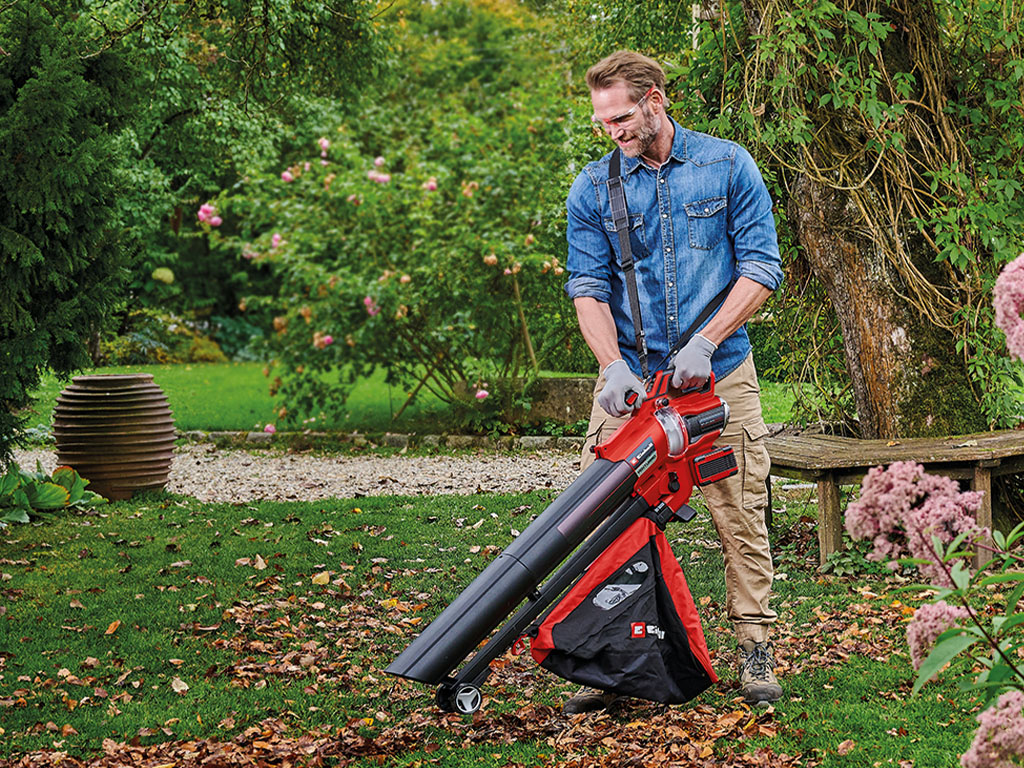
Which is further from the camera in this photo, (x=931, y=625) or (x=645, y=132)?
(x=645, y=132)

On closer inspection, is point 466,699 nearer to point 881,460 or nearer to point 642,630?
point 642,630

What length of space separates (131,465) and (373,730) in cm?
509

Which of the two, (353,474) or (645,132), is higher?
(645,132)

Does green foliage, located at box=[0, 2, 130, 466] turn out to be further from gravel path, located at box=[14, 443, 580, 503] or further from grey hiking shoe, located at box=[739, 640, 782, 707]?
grey hiking shoe, located at box=[739, 640, 782, 707]

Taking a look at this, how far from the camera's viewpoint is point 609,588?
303cm

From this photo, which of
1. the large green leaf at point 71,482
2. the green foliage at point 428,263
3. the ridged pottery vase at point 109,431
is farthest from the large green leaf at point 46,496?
the green foliage at point 428,263

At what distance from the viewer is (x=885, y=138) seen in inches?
202

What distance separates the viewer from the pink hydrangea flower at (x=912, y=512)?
1.71 meters

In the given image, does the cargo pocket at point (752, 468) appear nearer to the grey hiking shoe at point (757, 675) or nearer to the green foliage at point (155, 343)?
the grey hiking shoe at point (757, 675)

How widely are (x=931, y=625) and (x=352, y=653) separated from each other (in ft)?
9.77

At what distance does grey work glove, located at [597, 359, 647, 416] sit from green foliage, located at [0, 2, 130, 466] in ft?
13.2

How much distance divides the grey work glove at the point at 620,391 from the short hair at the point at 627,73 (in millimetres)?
857

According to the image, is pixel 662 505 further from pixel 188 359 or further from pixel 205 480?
pixel 188 359

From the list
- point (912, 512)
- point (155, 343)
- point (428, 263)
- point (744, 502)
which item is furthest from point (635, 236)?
point (155, 343)
